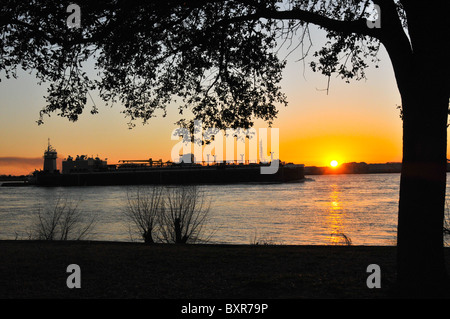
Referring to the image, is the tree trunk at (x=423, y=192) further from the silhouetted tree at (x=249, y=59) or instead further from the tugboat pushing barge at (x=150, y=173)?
the tugboat pushing barge at (x=150, y=173)

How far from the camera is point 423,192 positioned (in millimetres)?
6086

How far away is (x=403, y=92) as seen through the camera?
21.1 ft

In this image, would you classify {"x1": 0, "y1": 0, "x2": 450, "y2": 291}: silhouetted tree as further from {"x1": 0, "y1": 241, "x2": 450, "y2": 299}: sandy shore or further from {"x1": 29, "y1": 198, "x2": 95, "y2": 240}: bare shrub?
{"x1": 29, "y1": 198, "x2": 95, "y2": 240}: bare shrub

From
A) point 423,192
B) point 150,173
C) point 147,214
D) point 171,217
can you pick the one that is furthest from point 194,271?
point 150,173

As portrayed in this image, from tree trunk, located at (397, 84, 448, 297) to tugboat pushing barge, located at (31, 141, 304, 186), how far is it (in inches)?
4650

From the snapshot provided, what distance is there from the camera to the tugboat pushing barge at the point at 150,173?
441 ft

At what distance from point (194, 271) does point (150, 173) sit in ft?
435

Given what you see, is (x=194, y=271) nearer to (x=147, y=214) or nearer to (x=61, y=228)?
(x=147, y=214)

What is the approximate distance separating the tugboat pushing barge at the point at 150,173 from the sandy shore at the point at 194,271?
115m

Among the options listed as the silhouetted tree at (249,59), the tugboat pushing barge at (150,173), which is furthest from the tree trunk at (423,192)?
the tugboat pushing barge at (150,173)
